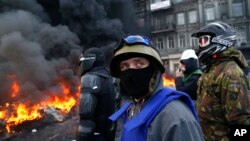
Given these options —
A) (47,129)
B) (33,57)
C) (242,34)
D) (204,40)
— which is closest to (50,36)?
(33,57)

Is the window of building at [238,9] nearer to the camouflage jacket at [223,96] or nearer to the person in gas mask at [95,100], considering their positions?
the person in gas mask at [95,100]

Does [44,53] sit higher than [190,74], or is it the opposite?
[44,53]

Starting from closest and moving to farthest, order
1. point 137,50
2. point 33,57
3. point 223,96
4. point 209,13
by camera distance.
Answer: point 137,50 → point 223,96 → point 33,57 → point 209,13

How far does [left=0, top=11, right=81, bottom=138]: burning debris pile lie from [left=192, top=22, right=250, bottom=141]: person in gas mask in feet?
Answer: 30.6

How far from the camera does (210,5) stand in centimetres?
3259

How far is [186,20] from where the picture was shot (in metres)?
34.0

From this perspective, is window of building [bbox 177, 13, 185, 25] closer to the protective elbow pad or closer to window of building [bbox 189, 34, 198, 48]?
window of building [bbox 189, 34, 198, 48]

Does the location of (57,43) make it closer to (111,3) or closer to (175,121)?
(111,3)

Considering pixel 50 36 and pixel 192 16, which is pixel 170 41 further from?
pixel 50 36

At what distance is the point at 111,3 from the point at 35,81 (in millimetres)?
8787

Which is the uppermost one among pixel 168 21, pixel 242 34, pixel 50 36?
pixel 168 21

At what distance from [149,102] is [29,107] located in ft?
39.0

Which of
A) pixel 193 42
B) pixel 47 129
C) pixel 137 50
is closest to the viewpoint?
pixel 137 50

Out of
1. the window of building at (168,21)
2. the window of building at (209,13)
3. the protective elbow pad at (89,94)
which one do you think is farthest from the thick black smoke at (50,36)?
the window of building at (168,21)
